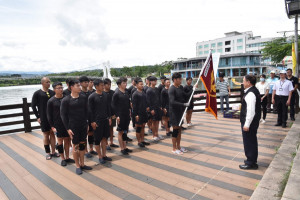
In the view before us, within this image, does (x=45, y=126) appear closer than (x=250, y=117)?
No

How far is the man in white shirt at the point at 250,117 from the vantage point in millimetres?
3703

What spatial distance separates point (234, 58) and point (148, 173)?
172 ft

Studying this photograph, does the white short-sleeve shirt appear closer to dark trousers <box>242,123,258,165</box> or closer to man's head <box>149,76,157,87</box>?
dark trousers <box>242,123,258,165</box>

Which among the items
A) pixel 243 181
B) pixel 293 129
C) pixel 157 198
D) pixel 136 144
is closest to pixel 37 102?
pixel 136 144

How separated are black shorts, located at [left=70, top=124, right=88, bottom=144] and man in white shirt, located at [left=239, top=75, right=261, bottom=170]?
10.1 ft

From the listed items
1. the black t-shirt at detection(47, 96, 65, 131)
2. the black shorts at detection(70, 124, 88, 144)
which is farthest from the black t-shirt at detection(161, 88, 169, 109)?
the black t-shirt at detection(47, 96, 65, 131)

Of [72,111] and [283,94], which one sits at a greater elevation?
[72,111]

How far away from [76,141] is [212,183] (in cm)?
261

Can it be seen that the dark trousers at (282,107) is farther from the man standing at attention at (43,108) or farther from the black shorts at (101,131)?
the man standing at attention at (43,108)

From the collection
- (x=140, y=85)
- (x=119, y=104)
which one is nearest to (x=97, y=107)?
(x=119, y=104)

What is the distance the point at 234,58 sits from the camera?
50.6 meters

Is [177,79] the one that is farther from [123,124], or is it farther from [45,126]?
[45,126]

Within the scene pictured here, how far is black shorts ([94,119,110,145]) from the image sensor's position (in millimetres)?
4422

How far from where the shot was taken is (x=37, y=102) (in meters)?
4.97
